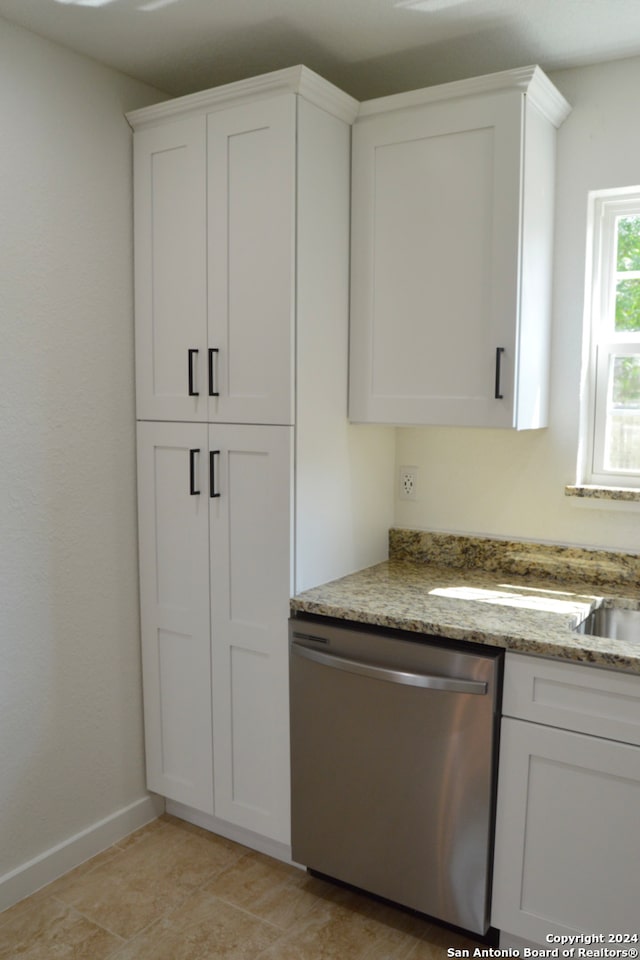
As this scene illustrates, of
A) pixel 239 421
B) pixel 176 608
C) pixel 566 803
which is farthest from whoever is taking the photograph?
pixel 176 608

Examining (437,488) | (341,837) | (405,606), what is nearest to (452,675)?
(405,606)

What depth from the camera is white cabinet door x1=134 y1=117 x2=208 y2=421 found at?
2.37 m

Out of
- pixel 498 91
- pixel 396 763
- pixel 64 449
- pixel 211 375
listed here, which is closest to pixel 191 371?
pixel 211 375

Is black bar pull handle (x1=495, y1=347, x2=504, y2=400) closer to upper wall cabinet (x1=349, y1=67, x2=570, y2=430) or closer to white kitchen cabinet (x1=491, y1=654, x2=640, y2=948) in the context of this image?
upper wall cabinet (x1=349, y1=67, x2=570, y2=430)

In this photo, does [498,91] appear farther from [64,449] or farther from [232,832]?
[232,832]

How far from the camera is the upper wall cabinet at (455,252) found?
2.16 m

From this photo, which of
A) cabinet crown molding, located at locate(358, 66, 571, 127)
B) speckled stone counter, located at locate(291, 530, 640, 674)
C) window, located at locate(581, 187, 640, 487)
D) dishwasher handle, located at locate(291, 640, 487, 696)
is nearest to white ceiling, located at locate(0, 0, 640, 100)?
cabinet crown molding, located at locate(358, 66, 571, 127)

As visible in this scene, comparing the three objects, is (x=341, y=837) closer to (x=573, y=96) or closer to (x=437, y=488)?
(x=437, y=488)

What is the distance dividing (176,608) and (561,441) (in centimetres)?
135

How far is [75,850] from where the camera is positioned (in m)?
2.47

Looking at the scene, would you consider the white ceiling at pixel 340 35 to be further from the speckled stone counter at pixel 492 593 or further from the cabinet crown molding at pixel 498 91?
the speckled stone counter at pixel 492 593

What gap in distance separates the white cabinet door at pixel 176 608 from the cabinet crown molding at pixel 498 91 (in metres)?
1.09

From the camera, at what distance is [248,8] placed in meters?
2.03

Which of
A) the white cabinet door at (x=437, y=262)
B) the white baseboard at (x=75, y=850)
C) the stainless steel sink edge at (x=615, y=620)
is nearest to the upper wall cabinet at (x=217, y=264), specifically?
the white cabinet door at (x=437, y=262)
